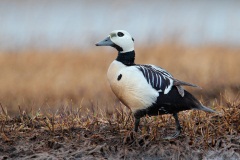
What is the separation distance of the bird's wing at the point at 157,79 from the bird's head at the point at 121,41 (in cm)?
18

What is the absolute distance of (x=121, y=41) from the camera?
507 centimetres

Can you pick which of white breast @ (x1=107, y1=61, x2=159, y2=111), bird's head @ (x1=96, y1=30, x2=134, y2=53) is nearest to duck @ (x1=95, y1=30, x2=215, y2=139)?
white breast @ (x1=107, y1=61, x2=159, y2=111)

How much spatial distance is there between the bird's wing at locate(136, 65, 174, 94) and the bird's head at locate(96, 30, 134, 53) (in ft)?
0.59

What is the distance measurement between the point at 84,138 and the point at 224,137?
105cm

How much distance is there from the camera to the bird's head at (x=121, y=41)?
5074mm

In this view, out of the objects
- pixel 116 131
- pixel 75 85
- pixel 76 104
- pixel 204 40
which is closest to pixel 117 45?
pixel 116 131

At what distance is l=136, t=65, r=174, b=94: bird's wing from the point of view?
491 centimetres

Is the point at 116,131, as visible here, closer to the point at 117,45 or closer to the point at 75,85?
the point at 117,45

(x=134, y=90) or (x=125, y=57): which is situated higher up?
(x=125, y=57)

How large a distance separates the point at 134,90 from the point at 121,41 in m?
0.43

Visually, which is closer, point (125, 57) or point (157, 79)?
point (157, 79)

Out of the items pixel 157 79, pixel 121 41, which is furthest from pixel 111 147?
pixel 121 41

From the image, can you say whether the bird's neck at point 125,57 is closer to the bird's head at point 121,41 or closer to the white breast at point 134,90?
the bird's head at point 121,41

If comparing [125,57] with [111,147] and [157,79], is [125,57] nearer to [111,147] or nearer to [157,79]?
[157,79]
